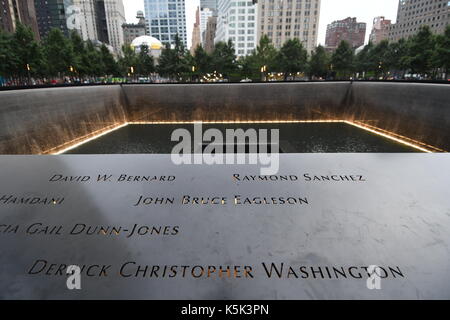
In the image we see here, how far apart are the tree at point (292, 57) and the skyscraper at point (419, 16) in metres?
67.6

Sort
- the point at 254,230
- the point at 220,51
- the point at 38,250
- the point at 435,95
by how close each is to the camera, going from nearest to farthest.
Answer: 1. the point at 38,250
2. the point at 254,230
3. the point at 435,95
4. the point at 220,51

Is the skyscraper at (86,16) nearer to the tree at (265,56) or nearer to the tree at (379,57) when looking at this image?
the tree at (265,56)

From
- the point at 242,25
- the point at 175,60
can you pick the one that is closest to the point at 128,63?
the point at 175,60

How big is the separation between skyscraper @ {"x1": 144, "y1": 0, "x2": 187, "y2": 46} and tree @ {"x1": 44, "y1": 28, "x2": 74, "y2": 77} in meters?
140

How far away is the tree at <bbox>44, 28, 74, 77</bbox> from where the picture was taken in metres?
34.1

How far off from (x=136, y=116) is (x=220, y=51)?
26125mm

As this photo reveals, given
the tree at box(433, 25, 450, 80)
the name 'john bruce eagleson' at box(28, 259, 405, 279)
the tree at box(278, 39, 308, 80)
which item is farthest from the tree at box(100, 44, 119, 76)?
the name 'john bruce eagleson' at box(28, 259, 405, 279)

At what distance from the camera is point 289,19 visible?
93.9m

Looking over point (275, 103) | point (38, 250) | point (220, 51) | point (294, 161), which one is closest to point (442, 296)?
point (294, 161)

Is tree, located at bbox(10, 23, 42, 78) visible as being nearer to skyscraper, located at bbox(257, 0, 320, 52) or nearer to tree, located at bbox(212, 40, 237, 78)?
tree, located at bbox(212, 40, 237, 78)

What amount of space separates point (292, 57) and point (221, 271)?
48211mm

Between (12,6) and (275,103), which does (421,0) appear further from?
(12,6)

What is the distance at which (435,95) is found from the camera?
1423 centimetres

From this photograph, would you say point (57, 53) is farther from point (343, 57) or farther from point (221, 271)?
point (343, 57)
